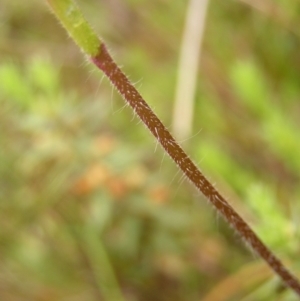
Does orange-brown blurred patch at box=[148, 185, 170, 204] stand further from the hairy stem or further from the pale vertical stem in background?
Result: the hairy stem

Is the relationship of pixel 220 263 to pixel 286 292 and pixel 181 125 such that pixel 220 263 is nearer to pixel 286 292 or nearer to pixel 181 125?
pixel 181 125

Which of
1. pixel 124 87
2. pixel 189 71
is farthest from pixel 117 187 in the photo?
pixel 124 87

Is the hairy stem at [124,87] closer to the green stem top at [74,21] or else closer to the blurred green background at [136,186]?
the green stem top at [74,21]

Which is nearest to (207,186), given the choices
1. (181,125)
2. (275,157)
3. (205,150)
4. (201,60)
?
(205,150)

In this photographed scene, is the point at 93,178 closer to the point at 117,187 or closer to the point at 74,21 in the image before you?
the point at 117,187

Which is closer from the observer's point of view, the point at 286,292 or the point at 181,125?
the point at 286,292

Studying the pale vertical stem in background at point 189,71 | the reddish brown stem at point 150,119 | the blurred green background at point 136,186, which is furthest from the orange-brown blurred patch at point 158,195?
the reddish brown stem at point 150,119
